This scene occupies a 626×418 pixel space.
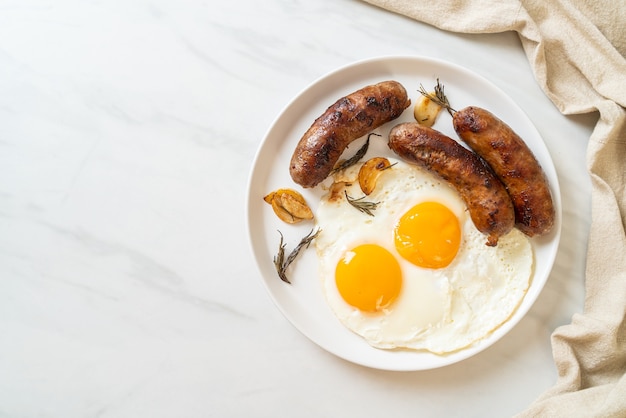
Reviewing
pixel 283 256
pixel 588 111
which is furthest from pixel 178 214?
pixel 588 111

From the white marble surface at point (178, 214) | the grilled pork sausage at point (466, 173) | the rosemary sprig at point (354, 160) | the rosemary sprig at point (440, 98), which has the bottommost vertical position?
the white marble surface at point (178, 214)

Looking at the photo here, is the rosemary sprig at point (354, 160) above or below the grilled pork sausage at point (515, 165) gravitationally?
below

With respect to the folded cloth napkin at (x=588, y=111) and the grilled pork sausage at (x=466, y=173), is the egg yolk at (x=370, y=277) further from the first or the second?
the folded cloth napkin at (x=588, y=111)

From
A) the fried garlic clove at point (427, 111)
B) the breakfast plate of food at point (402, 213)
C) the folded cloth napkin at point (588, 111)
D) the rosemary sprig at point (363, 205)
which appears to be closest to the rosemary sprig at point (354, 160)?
the breakfast plate of food at point (402, 213)

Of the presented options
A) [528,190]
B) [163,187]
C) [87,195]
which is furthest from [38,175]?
[528,190]

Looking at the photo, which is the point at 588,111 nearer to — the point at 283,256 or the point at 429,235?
the point at 429,235

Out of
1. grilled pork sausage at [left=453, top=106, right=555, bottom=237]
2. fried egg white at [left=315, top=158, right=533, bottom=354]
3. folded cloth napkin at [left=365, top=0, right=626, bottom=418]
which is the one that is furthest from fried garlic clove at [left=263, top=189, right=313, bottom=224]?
folded cloth napkin at [left=365, top=0, right=626, bottom=418]
